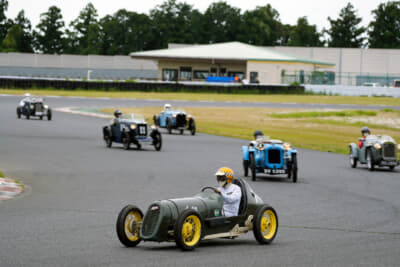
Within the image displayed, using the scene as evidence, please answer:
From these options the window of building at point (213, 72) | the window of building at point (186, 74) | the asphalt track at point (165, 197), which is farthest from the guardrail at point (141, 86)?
the asphalt track at point (165, 197)

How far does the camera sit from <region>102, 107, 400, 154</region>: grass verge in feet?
109

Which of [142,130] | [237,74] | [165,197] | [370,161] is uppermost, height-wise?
[237,74]

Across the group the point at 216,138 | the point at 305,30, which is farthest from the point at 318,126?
the point at 305,30

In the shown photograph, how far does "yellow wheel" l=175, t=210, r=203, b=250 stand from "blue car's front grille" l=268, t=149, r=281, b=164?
30.1 feet

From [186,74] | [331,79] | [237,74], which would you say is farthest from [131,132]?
[186,74]

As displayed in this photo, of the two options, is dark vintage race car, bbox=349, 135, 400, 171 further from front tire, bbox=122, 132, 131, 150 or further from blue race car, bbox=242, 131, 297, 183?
front tire, bbox=122, 132, 131, 150

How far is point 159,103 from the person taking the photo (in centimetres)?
5978

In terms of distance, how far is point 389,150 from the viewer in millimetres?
20875

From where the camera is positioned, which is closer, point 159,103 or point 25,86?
point 159,103

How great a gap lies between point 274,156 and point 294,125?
25.2 metres

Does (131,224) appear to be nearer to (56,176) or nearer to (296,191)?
(296,191)

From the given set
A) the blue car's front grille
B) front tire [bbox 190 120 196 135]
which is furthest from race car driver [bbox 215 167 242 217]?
front tire [bbox 190 120 196 135]

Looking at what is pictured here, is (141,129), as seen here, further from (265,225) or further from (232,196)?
(232,196)

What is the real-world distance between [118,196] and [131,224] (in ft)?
17.6
